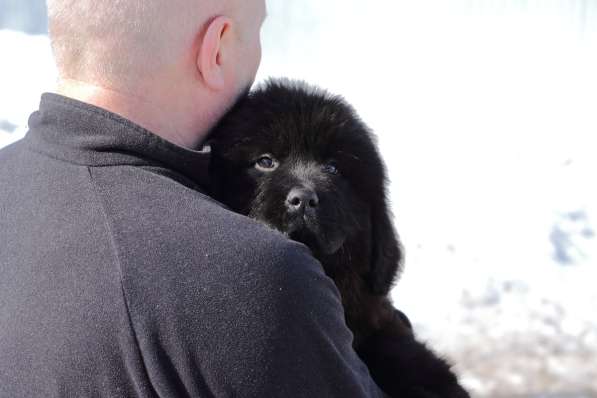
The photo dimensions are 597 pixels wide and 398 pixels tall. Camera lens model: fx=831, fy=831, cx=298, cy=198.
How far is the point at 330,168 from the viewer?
238cm

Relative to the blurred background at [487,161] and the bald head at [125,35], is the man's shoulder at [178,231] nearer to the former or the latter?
the bald head at [125,35]

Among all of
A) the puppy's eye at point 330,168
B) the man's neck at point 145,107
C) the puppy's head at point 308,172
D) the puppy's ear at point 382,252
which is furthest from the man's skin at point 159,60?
the puppy's ear at point 382,252

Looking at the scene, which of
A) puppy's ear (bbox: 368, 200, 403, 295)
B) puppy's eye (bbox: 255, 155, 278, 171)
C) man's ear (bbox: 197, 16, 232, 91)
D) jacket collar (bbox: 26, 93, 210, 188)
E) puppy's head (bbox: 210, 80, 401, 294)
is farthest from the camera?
puppy's ear (bbox: 368, 200, 403, 295)

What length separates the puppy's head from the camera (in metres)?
2.17

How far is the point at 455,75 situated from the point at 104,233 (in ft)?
22.2

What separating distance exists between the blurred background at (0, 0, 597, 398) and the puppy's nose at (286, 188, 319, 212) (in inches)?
151

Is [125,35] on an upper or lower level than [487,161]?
lower

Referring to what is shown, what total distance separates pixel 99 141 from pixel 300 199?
1.77 feet

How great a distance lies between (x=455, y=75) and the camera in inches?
317

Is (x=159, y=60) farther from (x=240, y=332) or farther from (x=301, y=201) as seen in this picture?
(x=240, y=332)

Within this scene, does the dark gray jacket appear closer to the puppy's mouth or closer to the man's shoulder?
the man's shoulder

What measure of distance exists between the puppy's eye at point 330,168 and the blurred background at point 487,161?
11.8 feet

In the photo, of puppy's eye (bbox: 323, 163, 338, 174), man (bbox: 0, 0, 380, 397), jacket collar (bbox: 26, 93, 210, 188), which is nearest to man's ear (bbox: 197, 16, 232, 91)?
→ man (bbox: 0, 0, 380, 397)

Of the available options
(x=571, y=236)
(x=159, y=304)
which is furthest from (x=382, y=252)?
(x=571, y=236)
